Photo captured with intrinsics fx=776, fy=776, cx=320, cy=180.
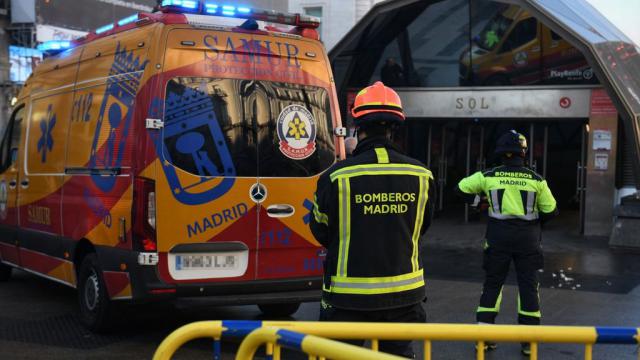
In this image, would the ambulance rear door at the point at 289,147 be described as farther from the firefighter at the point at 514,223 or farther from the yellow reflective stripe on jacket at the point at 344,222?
the yellow reflective stripe on jacket at the point at 344,222

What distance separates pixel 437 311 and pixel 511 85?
390 inches

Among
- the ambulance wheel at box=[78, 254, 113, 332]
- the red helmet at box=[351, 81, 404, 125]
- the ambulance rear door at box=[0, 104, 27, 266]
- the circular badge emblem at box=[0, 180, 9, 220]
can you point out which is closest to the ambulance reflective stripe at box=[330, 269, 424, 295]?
A: the red helmet at box=[351, 81, 404, 125]

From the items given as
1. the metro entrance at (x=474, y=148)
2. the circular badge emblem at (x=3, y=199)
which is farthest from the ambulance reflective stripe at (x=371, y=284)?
the metro entrance at (x=474, y=148)

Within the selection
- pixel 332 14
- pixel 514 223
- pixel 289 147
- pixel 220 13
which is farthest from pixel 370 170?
pixel 332 14

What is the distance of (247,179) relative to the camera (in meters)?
6.13

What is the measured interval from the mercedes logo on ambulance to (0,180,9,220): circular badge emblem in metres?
3.81

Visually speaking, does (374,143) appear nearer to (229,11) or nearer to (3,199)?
(229,11)

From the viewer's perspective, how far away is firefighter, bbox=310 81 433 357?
347 centimetres

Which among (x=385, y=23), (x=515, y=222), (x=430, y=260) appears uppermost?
(x=385, y=23)

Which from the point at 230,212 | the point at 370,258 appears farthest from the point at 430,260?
the point at 370,258

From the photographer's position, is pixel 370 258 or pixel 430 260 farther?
pixel 430 260

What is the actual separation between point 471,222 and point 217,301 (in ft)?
39.9

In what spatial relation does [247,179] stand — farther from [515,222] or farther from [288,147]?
[515,222]

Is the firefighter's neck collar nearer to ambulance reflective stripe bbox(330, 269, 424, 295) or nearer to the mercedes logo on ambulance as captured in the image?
ambulance reflective stripe bbox(330, 269, 424, 295)
